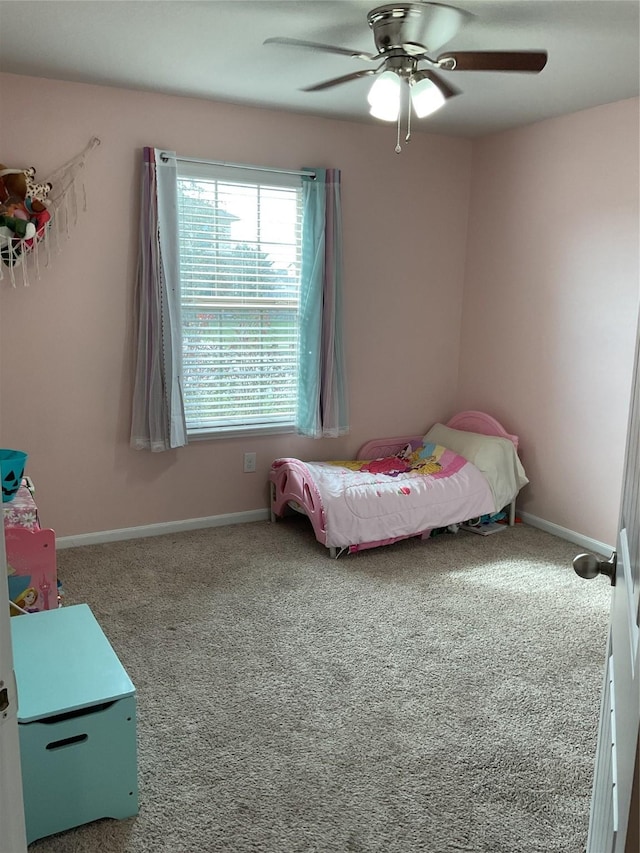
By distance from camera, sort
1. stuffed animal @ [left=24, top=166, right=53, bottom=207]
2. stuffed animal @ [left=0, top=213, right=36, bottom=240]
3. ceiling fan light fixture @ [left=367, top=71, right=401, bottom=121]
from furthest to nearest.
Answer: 1. stuffed animal @ [left=24, top=166, right=53, bottom=207]
2. stuffed animal @ [left=0, top=213, right=36, bottom=240]
3. ceiling fan light fixture @ [left=367, top=71, right=401, bottom=121]

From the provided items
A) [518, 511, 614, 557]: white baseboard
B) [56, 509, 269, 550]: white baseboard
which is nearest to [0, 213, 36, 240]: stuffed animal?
[56, 509, 269, 550]: white baseboard

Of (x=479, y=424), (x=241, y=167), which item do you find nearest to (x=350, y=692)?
(x=479, y=424)

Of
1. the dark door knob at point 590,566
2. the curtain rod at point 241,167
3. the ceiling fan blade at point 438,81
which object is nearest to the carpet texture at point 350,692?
the dark door knob at point 590,566

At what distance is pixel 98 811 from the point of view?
1.91 meters

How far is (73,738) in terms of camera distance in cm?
182

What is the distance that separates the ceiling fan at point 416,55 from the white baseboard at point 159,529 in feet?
8.08

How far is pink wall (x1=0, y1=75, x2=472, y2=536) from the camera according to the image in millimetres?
3570

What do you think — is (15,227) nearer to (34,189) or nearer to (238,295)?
(34,189)

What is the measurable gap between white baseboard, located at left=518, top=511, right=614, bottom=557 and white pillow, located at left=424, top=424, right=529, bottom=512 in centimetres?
25

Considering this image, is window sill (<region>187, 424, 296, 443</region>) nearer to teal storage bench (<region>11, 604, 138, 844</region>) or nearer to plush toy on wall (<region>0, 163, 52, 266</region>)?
plush toy on wall (<region>0, 163, 52, 266</region>)

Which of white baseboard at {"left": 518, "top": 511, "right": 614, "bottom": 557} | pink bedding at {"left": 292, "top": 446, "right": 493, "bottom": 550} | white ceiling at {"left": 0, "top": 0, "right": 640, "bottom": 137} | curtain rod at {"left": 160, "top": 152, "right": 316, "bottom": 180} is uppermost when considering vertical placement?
white ceiling at {"left": 0, "top": 0, "right": 640, "bottom": 137}

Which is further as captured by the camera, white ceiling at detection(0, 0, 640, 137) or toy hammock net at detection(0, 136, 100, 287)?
toy hammock net at detection(0, 136, 100, 287)

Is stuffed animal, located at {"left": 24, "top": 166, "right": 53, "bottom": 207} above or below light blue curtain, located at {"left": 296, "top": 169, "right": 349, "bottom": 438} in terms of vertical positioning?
above

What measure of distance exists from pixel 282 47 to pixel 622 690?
2814 millimetres
